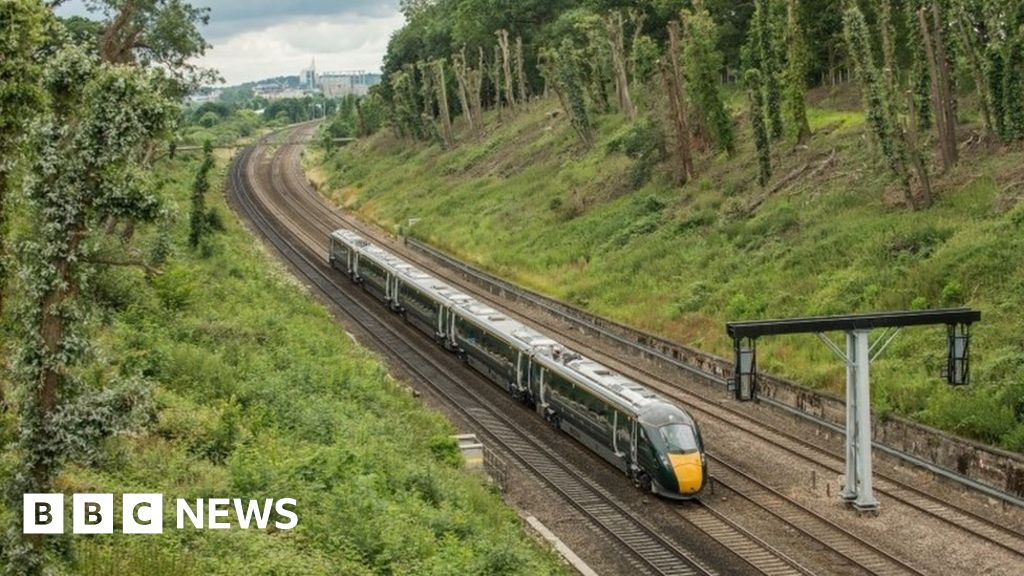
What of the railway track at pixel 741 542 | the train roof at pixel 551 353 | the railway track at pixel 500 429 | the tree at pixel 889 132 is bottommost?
the railway track at pixel 741 542

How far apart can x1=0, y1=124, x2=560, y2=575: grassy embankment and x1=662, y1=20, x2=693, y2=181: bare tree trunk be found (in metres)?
30.6

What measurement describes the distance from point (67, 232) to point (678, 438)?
746 inches

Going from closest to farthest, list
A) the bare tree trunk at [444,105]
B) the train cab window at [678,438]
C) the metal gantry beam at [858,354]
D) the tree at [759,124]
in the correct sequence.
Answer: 1. the metal gantry beam at [858,354]
2. the train cab window at [678,438]
3. the tree at [759,124]
4. the bare tree trunk at [444,105]

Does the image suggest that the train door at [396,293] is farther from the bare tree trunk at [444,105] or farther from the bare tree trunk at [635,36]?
the bare tree trunk at [444,105]

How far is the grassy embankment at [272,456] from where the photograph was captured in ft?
66.3

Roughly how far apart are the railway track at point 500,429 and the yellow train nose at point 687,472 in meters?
1.69

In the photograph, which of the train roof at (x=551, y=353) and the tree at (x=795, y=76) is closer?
the train roof at (x=551, y=353)

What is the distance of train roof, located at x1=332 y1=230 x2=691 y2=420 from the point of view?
33000mm

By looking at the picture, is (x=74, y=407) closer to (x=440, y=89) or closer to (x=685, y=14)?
(x=685, y=14)

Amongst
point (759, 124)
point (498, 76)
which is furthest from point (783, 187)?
point (498, 76)

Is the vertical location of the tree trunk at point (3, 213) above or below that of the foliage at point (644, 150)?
below

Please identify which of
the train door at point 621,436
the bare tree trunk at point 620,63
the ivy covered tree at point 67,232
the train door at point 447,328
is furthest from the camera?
the bare tree trunk at point 620,63

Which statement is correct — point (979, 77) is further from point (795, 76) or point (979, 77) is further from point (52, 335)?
point (52, 335)

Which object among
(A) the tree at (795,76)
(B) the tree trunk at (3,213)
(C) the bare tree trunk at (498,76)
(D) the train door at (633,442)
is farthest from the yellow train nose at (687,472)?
(C) the bare tree trunk at (498,76)
